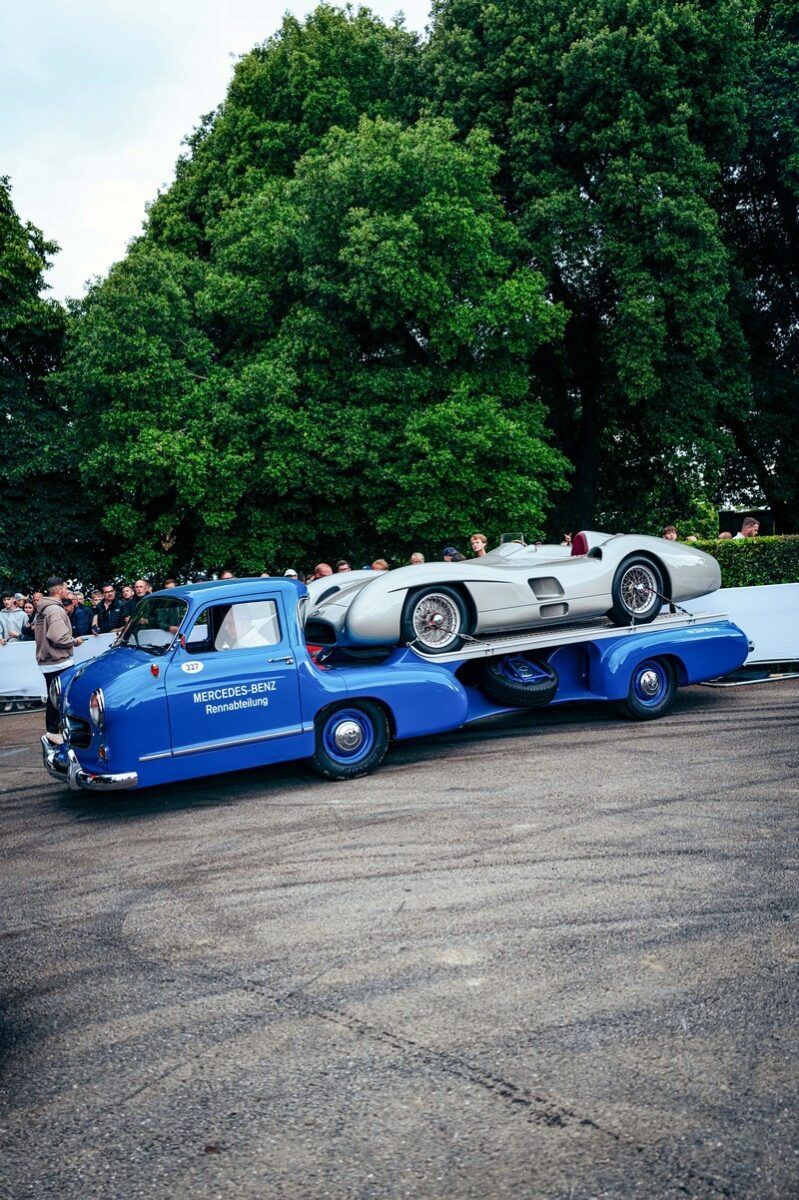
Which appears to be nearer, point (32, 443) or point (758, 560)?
point (758, 560)

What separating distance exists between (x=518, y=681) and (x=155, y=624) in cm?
354

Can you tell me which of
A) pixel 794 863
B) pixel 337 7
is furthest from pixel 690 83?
pixel 794 863

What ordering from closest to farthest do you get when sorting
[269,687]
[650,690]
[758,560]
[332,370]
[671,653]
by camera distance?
1. [269,687]
2. [671,653]
3. [650,690]
4. [758,560]
5. [332,370]

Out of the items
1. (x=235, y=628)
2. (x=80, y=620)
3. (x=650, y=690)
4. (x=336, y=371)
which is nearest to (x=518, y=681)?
(x=650, y=690)

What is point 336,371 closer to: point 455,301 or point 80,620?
point 455,301

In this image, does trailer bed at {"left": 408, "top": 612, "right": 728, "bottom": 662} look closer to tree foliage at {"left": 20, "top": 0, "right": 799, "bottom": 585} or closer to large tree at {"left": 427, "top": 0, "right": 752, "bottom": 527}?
tree foliage at {"left": 20, "top": 0, "right": 799, "bottom": 585}

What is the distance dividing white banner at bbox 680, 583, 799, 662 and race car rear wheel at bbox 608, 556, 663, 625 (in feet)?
11.9

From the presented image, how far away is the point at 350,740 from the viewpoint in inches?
365

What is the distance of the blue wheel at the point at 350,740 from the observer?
362 inches

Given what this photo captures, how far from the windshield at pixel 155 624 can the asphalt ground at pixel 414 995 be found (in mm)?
1549

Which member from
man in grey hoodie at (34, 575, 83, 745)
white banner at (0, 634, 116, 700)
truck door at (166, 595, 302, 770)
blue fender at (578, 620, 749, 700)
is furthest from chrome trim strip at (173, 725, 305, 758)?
white banner at (0, 634, 116, 700)

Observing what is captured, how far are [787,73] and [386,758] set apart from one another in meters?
20.0

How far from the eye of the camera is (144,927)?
5.63m

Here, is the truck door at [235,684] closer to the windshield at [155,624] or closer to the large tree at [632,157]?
the windshield at [155,624]
